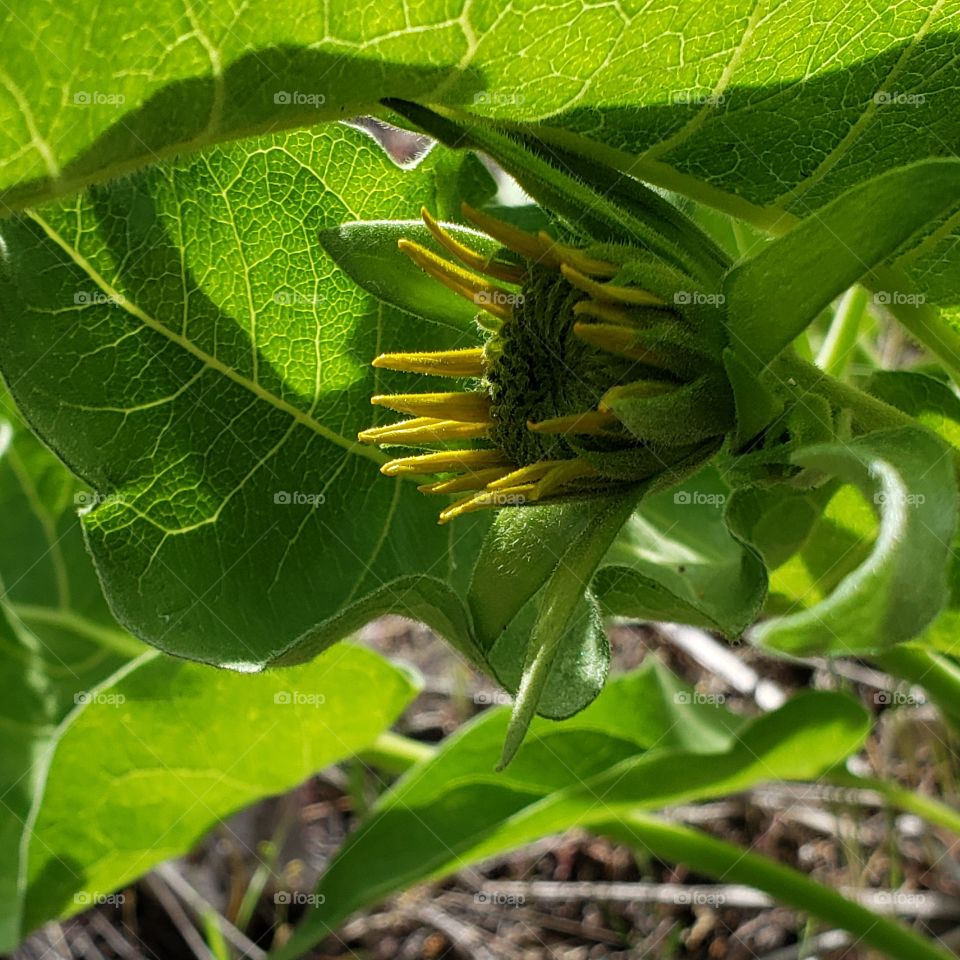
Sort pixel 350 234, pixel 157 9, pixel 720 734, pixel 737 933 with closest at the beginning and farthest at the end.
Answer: pixel 157 9
pixel 350 234
pixel 720 734
pixel 737 933

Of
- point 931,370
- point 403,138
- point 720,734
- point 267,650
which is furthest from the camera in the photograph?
point 403,138

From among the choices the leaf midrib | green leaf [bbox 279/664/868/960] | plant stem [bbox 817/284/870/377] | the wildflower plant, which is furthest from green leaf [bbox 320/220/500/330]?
green leaf [bbox 279/664/868/960]

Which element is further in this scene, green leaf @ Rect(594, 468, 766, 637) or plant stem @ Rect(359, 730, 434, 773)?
plant stem @ Rect(359, 730, 434, 773)

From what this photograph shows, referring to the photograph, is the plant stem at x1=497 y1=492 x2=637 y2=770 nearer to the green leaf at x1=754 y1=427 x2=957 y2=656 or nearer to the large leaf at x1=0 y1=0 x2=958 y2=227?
the green leaf at x1=754 y1=427 x2=957 y2=656

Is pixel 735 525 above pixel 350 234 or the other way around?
the other way around

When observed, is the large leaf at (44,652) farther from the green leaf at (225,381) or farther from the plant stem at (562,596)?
the plant stem at (562,596)

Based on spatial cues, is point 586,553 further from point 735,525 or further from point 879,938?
point 879,938

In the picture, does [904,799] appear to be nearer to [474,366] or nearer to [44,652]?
[474,366]

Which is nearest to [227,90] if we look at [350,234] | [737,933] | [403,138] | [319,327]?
[350,234]
